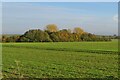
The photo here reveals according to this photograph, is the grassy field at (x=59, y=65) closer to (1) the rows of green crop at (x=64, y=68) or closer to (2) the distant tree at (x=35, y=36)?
(1) the rows of green crop at (x=64, y=68)

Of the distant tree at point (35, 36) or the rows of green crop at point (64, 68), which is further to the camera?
the distant tree at point (35, 36)

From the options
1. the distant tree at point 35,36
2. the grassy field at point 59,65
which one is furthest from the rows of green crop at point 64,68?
the distant tree at point 35,36

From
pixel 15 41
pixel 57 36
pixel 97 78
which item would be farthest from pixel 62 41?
pixel 97 78

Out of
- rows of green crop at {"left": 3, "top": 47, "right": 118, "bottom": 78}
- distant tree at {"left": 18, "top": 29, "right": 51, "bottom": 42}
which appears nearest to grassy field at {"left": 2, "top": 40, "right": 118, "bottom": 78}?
rows of green crop at {"left": 3, "top": 47, "right": 118, "bottom": 78}

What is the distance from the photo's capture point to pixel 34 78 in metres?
12.7

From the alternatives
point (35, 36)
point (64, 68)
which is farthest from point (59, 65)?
point (35, 36)

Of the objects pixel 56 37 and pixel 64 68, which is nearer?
pixel 64 68

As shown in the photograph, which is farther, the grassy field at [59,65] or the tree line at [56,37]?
the tree line at [56,37]

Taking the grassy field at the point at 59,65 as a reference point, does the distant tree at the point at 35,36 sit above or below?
above

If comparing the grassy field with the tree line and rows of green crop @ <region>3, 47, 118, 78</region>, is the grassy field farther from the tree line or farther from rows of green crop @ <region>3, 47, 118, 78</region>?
the tree line

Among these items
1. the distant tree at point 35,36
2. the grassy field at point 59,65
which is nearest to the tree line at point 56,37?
the distant tree at point 35,36

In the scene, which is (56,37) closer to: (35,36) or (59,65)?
(35,36)

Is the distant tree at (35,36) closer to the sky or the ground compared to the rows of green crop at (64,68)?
closer to the sky

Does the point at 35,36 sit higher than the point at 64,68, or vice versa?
the point at 35,36
